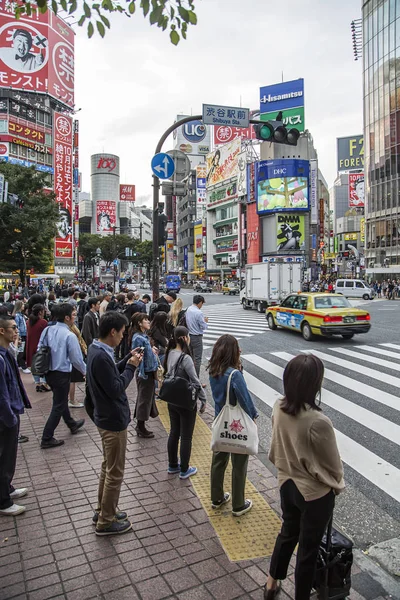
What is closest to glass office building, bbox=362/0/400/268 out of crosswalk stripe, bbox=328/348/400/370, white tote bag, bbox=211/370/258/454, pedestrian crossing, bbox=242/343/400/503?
crosswalk stripe, bbox=328/348/400/370

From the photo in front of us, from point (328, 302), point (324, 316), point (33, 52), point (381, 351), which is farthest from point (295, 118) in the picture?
point (381, 351)

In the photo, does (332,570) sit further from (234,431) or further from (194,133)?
(194,133)

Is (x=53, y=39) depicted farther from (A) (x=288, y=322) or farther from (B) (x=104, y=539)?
(B) (x=104, y=539)

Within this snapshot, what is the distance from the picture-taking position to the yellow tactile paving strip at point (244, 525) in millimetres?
3463

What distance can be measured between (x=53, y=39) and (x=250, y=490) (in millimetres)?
73141

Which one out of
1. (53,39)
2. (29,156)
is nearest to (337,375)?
(29,156)

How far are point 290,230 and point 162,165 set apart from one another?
1977 inches

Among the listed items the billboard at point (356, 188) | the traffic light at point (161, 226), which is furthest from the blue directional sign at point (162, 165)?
the billboard at point (356, 188)

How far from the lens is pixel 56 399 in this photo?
5578 mm

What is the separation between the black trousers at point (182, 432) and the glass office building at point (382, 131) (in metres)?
53.4

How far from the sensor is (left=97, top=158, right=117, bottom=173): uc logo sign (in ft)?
506

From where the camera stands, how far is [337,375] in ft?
31.8

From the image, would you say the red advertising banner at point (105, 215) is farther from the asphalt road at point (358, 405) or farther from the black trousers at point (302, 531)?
the black trousers at point (302, 531)

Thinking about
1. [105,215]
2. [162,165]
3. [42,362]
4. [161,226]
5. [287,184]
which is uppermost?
[105,215]
